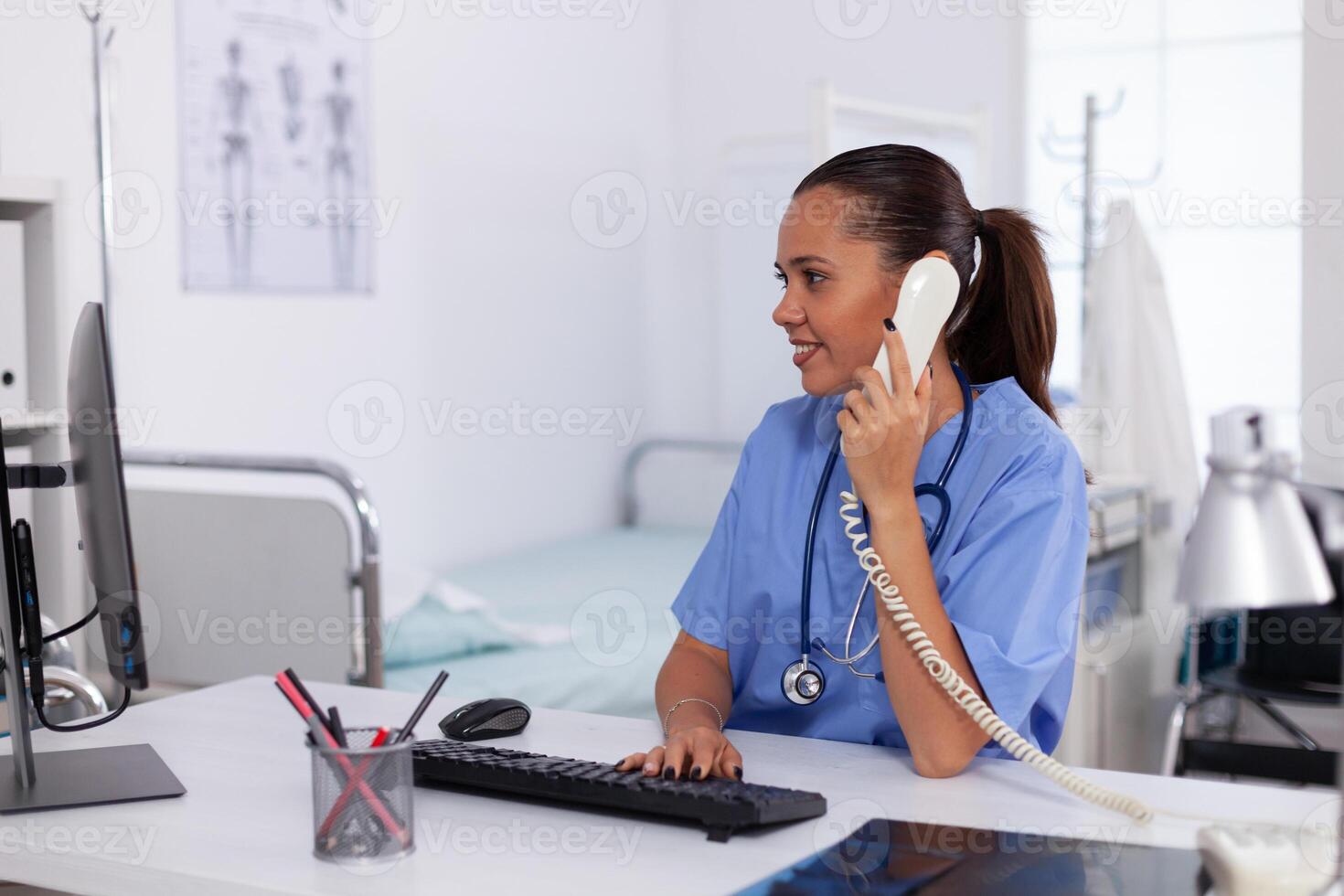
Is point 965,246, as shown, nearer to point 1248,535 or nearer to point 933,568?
point 933,568

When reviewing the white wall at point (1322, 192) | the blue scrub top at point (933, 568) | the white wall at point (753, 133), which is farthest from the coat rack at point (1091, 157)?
the blue scrub top at point (933, 568)

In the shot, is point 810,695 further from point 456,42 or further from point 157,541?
point 456,42

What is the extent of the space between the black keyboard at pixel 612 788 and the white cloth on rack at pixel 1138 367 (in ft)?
9.02

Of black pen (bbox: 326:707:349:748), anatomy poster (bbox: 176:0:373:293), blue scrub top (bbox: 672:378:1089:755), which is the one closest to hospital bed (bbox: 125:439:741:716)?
anatomy poster (bbox: 176:0:373:293)

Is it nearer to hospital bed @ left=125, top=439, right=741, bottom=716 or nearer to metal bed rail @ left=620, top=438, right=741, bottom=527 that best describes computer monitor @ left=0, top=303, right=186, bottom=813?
hospital bed @ left=125, top=439, right=741, bottom=716

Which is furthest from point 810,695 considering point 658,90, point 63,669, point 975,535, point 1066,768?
point 658,90

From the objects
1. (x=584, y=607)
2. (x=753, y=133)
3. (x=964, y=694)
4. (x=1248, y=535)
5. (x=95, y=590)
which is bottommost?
(x=584, y=607)

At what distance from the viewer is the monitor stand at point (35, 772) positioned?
1325 mm

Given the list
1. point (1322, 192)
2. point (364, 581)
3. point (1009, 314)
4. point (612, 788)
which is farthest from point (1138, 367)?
point (612, 788)

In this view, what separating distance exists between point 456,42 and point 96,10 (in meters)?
1.64

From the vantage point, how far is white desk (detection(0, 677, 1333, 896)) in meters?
1.12

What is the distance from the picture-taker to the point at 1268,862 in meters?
0.99

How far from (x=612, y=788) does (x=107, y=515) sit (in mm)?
537

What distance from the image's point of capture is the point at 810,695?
162cm
